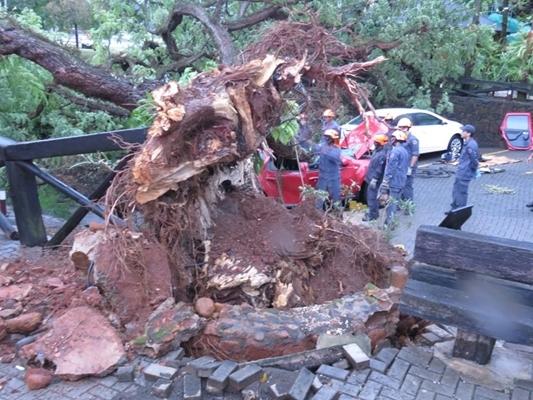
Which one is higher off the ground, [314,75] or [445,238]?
[314,75]

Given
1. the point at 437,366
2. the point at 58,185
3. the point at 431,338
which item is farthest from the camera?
the point at 58,185

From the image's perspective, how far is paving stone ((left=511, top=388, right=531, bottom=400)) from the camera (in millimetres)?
3910

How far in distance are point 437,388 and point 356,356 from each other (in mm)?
579

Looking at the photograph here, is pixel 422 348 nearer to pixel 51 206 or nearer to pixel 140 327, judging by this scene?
pixel 140 327

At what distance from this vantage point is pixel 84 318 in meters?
4.59

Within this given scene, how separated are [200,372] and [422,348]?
1.72m

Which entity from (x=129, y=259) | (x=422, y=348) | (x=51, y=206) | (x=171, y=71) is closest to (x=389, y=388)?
(x=422, y=348)

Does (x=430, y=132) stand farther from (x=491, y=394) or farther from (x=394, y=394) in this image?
(x=394, y=394)

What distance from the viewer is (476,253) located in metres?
4.05

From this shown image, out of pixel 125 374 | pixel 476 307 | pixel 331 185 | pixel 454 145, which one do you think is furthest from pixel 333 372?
pixel 454 145

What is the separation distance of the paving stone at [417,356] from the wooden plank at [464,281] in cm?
53

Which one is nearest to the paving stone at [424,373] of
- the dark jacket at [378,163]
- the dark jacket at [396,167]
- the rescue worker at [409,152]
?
the dark jacket at [396,167]

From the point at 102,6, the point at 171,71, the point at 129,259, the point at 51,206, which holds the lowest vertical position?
the point at 51,206

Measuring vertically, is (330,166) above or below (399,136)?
below
